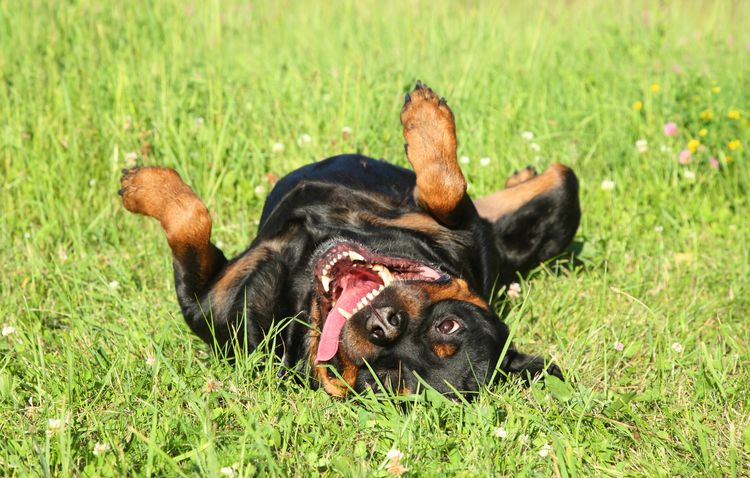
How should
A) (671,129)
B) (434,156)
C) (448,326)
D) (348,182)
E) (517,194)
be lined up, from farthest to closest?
(671,129) → (517,194) → (348,182) → (434,156) → (448,326)

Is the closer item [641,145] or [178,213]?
[178,213]

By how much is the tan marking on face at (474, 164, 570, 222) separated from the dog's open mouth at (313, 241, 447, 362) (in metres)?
1.03

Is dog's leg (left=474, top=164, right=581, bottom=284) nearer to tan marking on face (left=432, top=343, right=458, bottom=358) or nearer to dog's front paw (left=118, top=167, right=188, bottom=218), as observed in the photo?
tan marking on face (left=432, top=343, right=458, bottom=358)

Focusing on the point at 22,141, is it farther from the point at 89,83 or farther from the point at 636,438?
the point at 636,438

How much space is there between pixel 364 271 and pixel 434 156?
2.01 feet

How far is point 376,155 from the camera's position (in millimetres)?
4871

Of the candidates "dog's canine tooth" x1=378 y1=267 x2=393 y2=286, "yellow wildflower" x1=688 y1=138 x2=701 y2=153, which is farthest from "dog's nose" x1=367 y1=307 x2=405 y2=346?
"yellow wildflower" x1=688 y1=138 x2=701 y2=153

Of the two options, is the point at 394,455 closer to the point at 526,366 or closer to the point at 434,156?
the point at 526,366

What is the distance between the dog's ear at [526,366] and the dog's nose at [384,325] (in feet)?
1.51

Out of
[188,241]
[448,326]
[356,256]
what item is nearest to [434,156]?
[356,256]

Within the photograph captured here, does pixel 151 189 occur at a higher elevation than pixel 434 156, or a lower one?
lower

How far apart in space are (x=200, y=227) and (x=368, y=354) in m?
0.96

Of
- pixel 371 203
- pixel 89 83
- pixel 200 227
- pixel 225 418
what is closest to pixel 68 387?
pixel 225 418

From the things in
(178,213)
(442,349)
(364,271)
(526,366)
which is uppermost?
(178,213)
